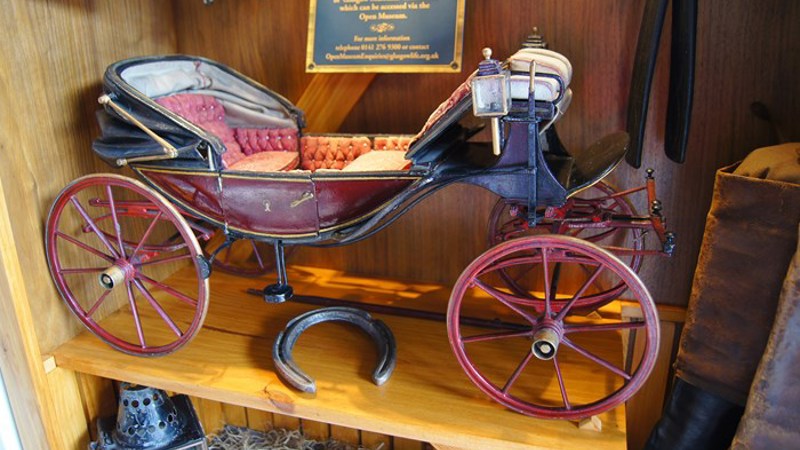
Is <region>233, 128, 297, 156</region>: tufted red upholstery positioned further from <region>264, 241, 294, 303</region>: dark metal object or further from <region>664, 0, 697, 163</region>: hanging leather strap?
<region>664, 0, 697, 163</region>: hanging leather strap

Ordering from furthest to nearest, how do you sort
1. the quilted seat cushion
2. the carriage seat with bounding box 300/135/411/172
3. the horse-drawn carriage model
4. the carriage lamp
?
the quilted seat cushion → the carriage seat with bounding box 300/135/411/172 → the horse-drawn carriage model → the carriage lamp

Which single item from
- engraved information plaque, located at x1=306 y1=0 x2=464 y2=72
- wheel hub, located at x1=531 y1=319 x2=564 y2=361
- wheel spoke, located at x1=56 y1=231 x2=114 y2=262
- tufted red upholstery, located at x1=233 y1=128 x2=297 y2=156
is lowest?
wheel hub, located at x1=531 y1=319 x2=564 y2=361

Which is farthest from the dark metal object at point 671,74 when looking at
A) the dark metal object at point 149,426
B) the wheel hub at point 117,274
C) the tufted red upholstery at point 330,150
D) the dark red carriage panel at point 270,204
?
the dark metal object at point 149,426

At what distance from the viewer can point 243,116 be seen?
1.98 m

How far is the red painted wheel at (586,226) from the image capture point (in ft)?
4.72

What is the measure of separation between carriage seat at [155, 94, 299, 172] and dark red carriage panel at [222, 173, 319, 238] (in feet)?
0.88

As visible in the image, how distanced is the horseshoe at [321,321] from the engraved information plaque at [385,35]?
A: 723 mm

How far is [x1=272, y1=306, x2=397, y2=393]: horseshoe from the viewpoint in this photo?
1.54 metres

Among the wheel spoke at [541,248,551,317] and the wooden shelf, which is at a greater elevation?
the wheel spoke at [541,248,551,317]

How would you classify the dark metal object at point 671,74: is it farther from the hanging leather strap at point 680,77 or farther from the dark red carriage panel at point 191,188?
the dark red carriage panel at point 191,188

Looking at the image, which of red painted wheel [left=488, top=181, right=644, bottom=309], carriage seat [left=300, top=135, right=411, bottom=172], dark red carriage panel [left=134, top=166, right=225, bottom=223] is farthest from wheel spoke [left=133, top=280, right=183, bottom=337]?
red painted wheel [left=488, top=181, right=644, bottom=309]

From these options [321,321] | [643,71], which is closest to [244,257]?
[321,321]

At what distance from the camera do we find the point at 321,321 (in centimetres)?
177

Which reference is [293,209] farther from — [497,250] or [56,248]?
[56,248]
